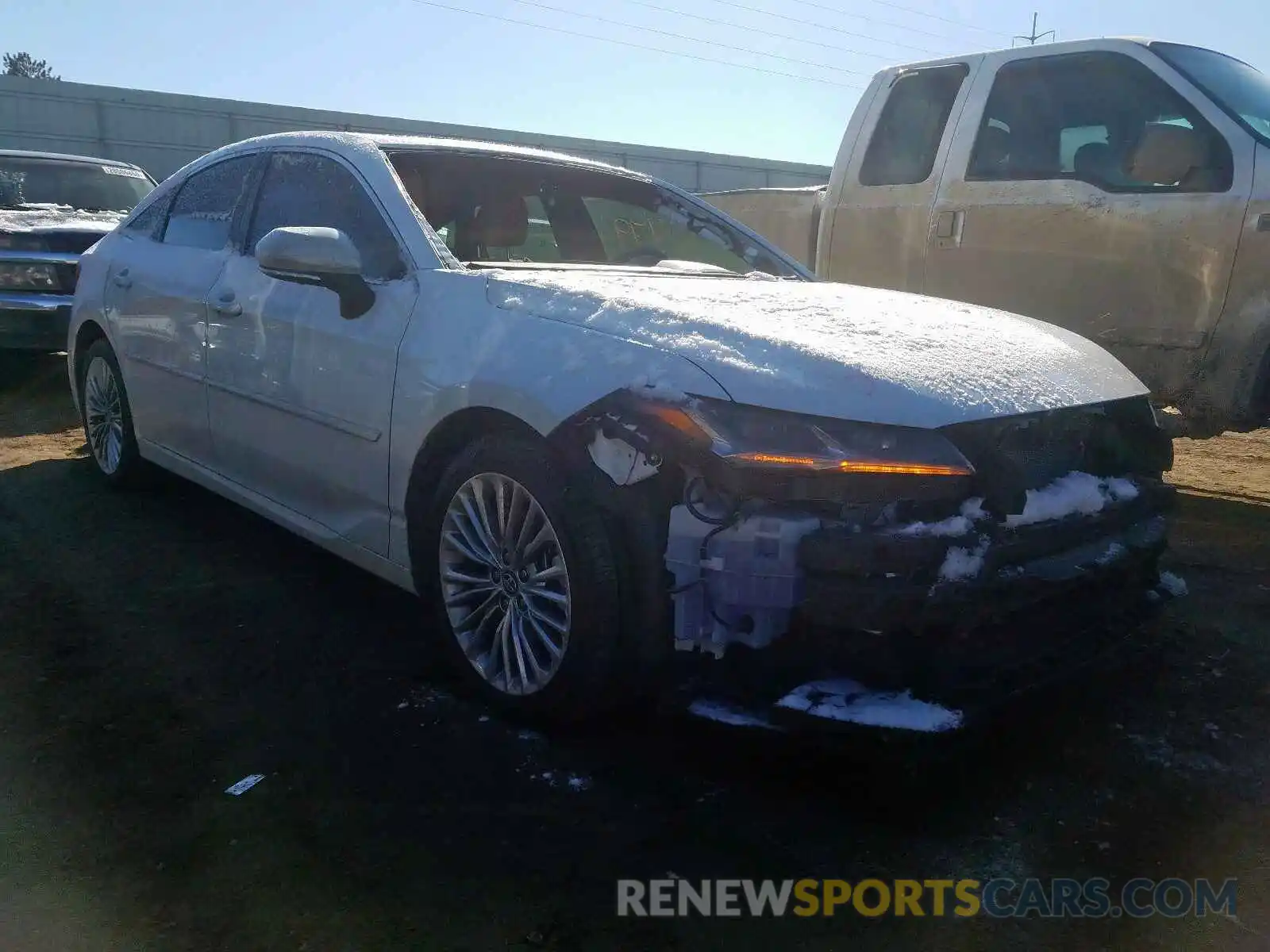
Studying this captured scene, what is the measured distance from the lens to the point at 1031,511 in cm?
238

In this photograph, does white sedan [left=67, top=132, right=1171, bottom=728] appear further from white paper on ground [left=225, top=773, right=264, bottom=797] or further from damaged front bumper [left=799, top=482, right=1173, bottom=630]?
white paper on ground [left=225, top=773, right=264, bottom=797]

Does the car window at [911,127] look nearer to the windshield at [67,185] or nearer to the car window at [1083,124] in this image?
the car window at [1083,124]

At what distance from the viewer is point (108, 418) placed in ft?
16.7

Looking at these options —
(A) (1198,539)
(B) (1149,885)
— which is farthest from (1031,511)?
(A) (1198,539)

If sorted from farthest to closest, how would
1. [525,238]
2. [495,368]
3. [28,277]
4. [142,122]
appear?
[142,122], [28,277], [525,238], [495,368]

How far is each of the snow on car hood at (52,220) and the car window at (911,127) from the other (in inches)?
206

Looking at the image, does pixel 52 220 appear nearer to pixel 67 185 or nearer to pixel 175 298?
pixel 67 185

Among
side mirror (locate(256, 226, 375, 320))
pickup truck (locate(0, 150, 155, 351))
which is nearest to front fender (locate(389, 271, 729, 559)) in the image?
side mirror (locate(256, 226, 375, 320))

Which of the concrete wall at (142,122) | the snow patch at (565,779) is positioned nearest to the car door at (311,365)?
the snow patch at (565,779)

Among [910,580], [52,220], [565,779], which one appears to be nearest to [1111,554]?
[910,580]

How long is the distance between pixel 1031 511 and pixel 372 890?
5.37 feet

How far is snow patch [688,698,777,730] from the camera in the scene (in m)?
2.29

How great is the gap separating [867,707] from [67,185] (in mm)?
9263

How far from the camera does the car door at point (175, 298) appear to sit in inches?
162
